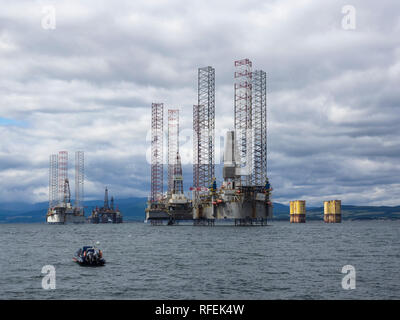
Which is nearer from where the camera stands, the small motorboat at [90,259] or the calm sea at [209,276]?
the calm sea at [209,276]

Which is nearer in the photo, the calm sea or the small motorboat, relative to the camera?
the calm sea

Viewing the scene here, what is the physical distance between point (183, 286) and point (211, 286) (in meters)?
2.66

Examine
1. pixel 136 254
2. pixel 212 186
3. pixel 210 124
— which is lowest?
pixel 136 254

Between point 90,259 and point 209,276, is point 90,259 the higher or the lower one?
the higher one

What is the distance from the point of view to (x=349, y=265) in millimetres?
62219

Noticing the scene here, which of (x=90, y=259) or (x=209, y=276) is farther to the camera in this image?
(x=90, y=259)

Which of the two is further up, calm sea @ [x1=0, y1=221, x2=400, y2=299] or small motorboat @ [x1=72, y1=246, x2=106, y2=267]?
small motorboat @ [x1=72, y1=246, x2=106, y2=267]

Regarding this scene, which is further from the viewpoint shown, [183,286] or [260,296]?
[183,286]

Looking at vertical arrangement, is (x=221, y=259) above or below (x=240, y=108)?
below

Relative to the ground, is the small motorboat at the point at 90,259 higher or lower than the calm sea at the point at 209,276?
higher
